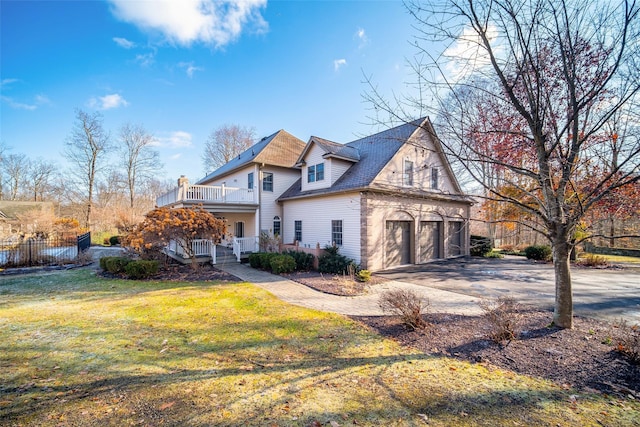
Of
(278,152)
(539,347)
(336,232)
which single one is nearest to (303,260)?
(336,232)

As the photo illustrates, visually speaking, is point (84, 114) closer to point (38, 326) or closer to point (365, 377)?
point (38, 326)

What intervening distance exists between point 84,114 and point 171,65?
27.0 m

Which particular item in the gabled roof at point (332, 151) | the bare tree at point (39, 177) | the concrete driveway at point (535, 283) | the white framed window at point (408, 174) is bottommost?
the concrete driveway at point (535, 283)

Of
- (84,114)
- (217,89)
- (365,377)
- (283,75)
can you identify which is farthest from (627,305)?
(84,114)

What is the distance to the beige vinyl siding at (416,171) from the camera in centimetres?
1275

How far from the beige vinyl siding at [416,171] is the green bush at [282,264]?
5.53 m

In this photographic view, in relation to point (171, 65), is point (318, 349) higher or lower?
lower

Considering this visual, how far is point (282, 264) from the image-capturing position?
37.9ft

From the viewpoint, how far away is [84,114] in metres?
30.6

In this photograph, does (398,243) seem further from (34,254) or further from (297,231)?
(34,254)

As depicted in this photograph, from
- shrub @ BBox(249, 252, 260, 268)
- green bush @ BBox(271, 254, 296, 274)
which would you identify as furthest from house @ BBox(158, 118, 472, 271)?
green bush @ BBox(271, 254, 296, 274)

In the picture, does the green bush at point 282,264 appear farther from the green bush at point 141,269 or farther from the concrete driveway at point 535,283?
the green bush at point 141,269

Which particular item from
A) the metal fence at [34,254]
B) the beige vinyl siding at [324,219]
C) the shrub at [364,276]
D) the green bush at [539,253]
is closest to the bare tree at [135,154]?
the metal fence at [34,254]

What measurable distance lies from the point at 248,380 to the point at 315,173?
40.1ft
